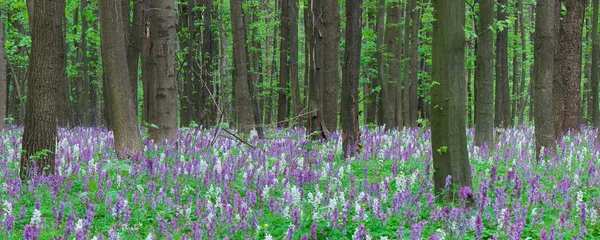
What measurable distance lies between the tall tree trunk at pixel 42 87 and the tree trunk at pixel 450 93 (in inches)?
200

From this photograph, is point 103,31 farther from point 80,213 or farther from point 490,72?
point 490,72

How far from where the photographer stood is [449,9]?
588 cm

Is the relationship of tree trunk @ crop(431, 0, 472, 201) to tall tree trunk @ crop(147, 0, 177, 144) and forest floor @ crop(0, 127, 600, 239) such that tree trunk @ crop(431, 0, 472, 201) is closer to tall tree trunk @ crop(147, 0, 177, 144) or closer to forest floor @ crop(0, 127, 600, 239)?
forest floor @ crop(0, 127, 600, 239)

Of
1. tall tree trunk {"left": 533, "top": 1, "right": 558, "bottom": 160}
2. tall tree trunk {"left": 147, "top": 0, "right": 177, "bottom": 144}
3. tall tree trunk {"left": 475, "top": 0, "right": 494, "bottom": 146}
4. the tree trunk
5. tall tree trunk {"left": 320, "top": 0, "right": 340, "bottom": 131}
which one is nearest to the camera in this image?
the tree trunk

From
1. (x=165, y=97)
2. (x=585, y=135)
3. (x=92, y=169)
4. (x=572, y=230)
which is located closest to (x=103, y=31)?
(x=165, y=97)

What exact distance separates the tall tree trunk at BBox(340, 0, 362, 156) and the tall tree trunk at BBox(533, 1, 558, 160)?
10.3ft

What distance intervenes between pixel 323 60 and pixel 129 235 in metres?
8.26

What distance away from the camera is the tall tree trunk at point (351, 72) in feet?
31.4

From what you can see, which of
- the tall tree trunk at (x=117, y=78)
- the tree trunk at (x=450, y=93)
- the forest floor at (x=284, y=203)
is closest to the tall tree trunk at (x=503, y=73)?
the forest floor at (x=284, y=203)

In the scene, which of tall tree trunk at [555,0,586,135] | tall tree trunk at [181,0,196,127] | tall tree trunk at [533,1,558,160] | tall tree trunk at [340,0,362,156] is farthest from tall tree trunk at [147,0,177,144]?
tall tree trunk at [555,0,586,135]

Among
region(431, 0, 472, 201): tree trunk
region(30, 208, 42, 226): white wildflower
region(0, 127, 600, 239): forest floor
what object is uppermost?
region(431, 0, 472, 201): tree trunk

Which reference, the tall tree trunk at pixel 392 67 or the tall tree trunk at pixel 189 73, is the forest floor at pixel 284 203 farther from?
the tall tree trunk at pixel 189 73

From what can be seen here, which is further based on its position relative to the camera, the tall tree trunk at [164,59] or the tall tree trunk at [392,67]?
the tall tree trunk at [392,67]

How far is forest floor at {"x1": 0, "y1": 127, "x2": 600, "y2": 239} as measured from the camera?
495 centimetres
